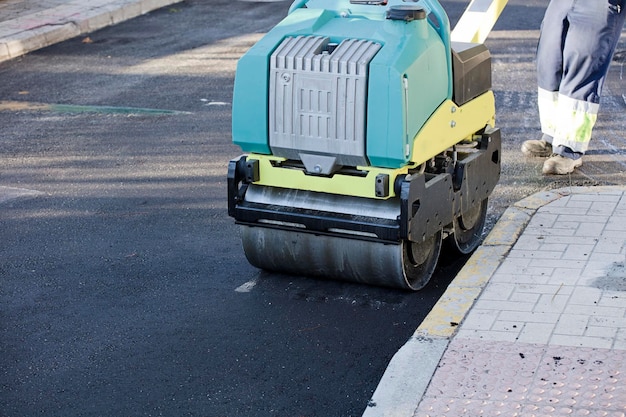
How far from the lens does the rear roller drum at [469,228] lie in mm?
5715

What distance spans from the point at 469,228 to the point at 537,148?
6.24 feet

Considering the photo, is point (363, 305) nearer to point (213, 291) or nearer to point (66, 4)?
point (213, 291)

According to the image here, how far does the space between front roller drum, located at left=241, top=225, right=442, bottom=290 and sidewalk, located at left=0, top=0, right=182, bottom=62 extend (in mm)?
6406

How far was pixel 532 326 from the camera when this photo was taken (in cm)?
473

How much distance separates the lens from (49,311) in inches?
204

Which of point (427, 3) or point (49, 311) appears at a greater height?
point (427, 3)

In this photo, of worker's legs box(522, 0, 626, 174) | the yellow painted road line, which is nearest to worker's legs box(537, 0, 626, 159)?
worker's legs box(522, 0, 626, 174)

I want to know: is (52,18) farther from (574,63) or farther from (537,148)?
(574,63)

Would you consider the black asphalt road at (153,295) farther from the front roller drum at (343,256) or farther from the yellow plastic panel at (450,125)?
the yellow plastic panel at (450,125)

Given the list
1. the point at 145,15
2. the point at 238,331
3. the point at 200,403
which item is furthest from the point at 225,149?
the point at 145,15

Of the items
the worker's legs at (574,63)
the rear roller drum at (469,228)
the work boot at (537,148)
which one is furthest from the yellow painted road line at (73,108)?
the rear roller drum at (469,228)

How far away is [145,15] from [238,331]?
887 centimetres

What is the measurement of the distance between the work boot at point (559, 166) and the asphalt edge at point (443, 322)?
557mm

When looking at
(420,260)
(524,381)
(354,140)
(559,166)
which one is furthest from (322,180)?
(559,166)
